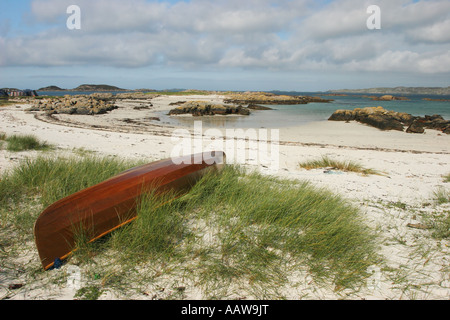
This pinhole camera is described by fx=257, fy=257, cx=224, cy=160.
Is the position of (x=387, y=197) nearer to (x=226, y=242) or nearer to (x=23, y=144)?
(x=226, y=242)

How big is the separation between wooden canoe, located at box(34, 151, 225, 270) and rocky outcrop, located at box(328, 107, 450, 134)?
1811cm

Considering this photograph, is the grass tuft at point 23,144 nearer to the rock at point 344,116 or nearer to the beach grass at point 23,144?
the beach grass at point 23,144

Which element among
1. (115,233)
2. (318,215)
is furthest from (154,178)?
(318,215)

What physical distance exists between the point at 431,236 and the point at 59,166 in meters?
5.36

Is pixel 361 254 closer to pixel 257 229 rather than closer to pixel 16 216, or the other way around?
pixel 257 229

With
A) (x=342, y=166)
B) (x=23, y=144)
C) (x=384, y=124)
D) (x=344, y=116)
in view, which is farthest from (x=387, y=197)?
(x=344, y=116)

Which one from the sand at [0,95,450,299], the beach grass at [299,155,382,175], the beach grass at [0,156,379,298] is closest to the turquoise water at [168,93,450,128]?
the sand at [0,95,450,299]

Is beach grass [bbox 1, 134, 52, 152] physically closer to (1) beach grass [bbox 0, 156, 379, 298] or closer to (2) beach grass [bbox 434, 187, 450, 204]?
(1) beach grass [bbox 0, 156, 379, 298]

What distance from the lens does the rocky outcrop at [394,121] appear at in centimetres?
1707

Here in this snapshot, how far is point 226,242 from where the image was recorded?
2514 mm

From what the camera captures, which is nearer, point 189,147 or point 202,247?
point 202,247

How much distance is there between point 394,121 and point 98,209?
67.8 ft

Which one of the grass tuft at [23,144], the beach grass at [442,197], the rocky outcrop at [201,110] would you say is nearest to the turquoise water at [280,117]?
the rocky outcrop at [201,110]
